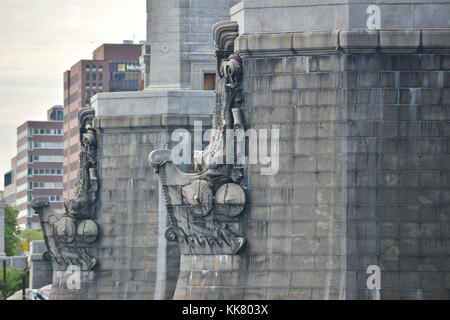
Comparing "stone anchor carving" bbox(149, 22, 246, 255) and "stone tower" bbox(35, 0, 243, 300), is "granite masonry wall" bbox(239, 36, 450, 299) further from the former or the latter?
"stone tower" bbox(35, 0, 243, 300)

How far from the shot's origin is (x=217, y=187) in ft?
292

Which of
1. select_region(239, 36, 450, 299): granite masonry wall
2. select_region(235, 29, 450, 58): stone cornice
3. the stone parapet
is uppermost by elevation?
the stone parapet

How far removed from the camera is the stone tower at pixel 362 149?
8600cm

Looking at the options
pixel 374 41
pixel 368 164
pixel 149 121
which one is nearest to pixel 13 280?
pixel 149 121

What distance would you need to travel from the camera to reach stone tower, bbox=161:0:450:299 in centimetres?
8600

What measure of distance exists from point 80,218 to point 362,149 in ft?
96.8

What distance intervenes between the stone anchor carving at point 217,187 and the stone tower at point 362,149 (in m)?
1.72

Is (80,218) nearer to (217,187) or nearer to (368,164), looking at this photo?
(217,187)

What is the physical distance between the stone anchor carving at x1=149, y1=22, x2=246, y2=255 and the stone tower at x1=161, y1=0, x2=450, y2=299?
172 cm

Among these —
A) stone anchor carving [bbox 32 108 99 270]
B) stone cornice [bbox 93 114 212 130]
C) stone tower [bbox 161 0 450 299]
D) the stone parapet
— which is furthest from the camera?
stone anchor carving [bbox 32 108 99 270]

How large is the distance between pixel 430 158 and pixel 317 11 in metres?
5.81

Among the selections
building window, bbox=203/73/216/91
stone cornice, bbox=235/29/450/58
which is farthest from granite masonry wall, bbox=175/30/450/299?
building window, bbox=203/73/216/91
